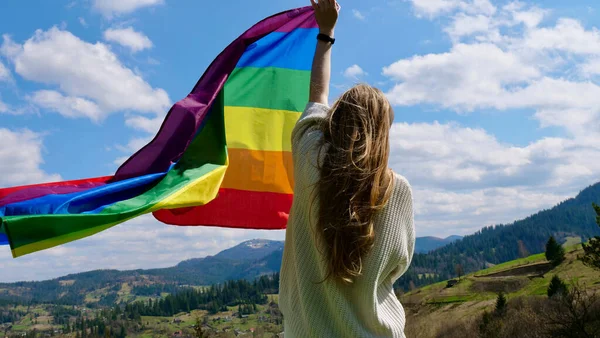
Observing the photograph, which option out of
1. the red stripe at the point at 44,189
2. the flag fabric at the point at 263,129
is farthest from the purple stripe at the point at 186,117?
the flag fabric at the point at 263,129

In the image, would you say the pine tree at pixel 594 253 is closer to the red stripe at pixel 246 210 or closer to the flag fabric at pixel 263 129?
the flag fabric at pixel 263 129

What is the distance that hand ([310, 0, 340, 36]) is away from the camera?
3.71 meters

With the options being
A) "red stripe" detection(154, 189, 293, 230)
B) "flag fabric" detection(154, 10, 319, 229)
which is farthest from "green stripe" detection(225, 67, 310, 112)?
"red stripe" detection(154, 189, 293, 230)

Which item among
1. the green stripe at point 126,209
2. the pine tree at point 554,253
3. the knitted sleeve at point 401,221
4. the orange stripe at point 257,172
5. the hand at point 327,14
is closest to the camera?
the knitted sleeve at point 401,221

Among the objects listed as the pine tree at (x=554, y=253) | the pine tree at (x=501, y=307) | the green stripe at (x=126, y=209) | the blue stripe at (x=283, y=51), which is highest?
the blue stripe at (x=283, y=51)

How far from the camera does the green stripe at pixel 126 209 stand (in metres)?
3.60

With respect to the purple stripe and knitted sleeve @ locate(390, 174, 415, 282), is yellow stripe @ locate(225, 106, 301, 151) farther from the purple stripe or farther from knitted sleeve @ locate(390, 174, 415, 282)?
knitted sleeve @ locate(390, 174, 415, 282)

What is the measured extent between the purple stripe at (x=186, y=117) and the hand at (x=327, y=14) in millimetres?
1993

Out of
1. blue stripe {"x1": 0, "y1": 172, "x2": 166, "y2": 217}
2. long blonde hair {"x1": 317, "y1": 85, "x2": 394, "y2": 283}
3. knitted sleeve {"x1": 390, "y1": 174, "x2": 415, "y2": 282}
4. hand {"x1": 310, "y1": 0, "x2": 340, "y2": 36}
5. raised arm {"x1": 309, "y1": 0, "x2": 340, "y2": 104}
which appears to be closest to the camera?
long blonde hair {"x1": 317, "y1": 85, "x2": 394, "y2": 283}

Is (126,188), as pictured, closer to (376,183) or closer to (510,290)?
(376,183)

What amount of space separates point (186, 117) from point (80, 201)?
146cm

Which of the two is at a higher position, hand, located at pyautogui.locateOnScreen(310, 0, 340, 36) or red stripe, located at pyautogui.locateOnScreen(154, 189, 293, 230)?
hand, located at pyautogui.locateOnScreen(310, 0, 340, 36)

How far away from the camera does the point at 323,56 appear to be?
3.62 m

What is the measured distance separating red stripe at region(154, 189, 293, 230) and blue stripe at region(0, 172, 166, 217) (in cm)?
139
